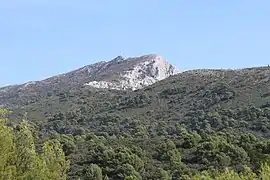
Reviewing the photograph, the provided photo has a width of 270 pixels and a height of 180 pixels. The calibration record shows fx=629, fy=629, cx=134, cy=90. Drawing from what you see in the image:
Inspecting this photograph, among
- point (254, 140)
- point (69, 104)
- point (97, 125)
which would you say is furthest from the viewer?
point (69, 104)

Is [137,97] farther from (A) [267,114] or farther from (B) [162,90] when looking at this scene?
(A) [267,114]

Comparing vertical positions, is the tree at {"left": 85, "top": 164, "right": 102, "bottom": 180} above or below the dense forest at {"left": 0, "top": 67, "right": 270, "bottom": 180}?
below

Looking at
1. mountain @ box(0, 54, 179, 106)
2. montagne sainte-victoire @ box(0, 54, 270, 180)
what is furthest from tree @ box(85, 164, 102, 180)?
mountain @ box(0, 54, 179, 106)

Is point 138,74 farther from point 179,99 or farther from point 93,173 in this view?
point 93,173

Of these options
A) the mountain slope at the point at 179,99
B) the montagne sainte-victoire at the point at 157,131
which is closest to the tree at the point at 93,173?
the montagne sainte-victoire at the point at 157,131

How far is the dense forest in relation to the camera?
2739cm

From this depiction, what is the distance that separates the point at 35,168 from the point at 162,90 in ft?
307

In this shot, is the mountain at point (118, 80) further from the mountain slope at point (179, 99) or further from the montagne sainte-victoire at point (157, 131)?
the mountain slope at point (179, 99)

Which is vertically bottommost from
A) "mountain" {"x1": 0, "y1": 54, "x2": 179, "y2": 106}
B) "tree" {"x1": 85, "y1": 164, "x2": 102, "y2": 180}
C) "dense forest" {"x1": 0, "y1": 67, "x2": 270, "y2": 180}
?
"tree" {"x1": 85, "y1": 164, "x2": 102, "y2": 180}

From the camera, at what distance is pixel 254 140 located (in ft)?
189

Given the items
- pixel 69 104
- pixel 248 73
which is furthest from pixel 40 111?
pixel 248 73

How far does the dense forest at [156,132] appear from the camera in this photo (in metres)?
27.4

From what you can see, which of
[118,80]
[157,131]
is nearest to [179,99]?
[157,131]

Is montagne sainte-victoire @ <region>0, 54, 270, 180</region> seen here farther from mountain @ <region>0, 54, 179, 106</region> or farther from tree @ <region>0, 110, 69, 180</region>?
mountain @ <region>0, 54, 179, 106</region>
